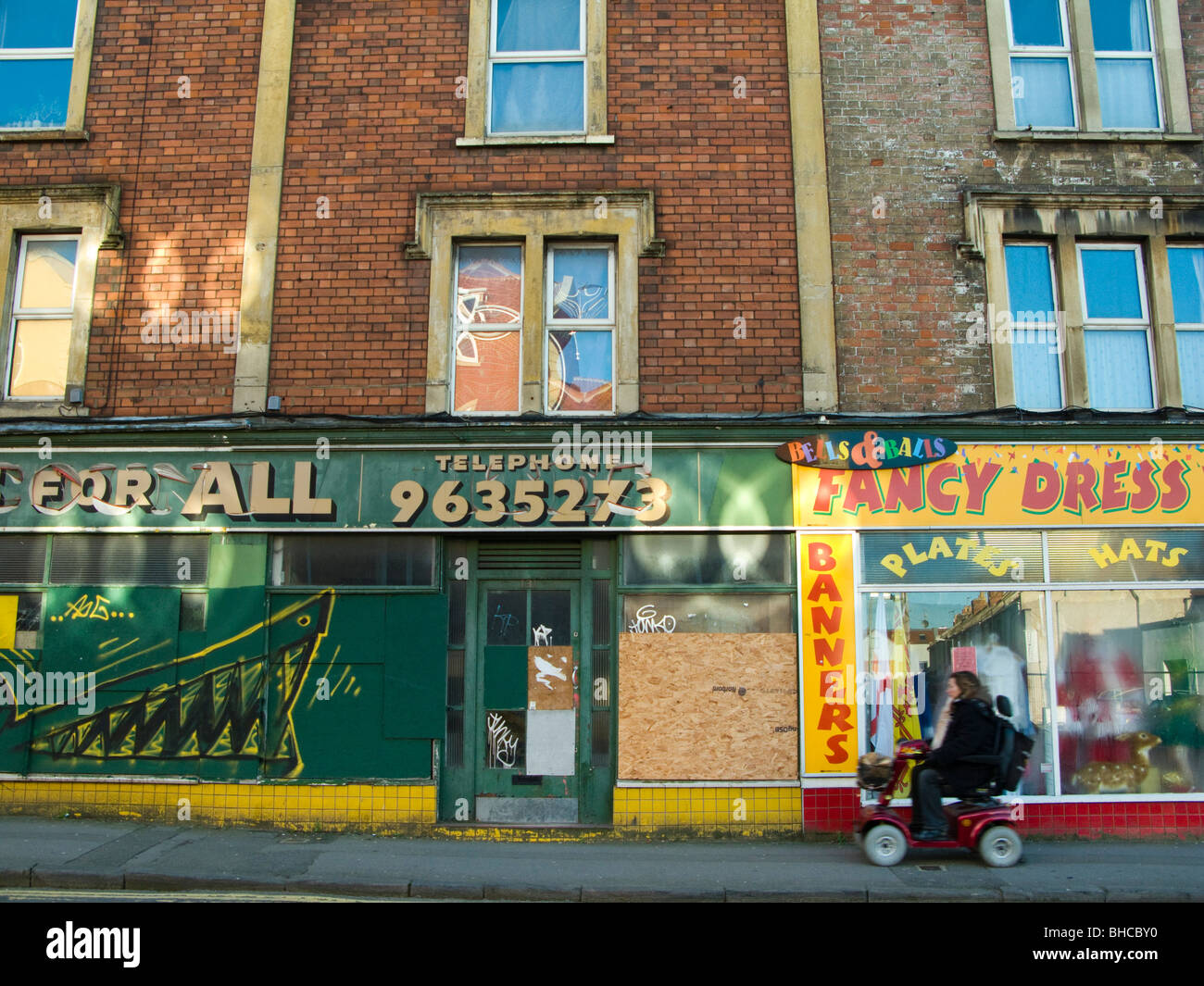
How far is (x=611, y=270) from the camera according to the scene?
1053 centimetres

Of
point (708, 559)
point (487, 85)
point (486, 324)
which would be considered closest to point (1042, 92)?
point (487, 85)

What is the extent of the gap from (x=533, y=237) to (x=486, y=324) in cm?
110

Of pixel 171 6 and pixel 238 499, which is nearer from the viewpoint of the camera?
pixel 238 499

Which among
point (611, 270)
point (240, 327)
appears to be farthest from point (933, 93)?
point (240, 327)

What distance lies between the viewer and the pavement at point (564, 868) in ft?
24.4

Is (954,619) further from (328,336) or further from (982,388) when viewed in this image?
(328,336)

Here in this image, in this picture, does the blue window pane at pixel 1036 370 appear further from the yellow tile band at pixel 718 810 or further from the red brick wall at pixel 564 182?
the yellow tile band at pixel 718 810

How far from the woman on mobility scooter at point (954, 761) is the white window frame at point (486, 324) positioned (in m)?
5.27

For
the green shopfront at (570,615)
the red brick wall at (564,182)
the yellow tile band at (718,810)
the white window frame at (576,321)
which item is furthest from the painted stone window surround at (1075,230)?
the yellow tile band at (718,810)

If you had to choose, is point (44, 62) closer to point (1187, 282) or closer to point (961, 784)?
→ point (961, 784)

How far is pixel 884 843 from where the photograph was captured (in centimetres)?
818

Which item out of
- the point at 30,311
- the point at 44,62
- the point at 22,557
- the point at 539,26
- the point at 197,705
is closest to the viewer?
the point at 197,705

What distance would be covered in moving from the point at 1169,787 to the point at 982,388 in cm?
457

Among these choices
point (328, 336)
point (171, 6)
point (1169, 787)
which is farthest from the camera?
point (171, 6)
